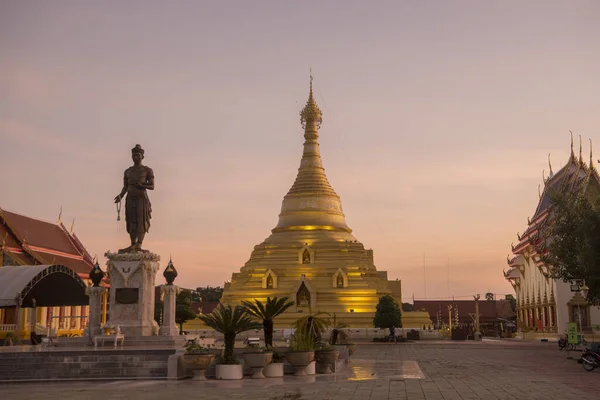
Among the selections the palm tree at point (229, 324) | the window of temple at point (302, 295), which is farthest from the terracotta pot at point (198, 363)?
the window of temple at point (302, 295)

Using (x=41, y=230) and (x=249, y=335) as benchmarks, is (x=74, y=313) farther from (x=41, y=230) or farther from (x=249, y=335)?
(x=249, y=335)

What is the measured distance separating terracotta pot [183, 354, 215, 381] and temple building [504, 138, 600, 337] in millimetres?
28773

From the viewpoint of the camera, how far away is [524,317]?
208 feet

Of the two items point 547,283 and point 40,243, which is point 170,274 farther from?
point 547,283

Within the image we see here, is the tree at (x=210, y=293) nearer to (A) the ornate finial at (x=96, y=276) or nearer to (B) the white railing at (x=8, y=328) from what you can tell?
Answer: (B) the white railing at (x=8, y=328)

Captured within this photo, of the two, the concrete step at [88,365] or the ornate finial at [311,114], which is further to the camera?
the ornate finial at [311,114]

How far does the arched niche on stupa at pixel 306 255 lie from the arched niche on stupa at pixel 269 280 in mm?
2709

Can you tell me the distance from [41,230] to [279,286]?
2027 cm

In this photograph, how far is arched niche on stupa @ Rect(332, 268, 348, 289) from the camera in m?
60.7

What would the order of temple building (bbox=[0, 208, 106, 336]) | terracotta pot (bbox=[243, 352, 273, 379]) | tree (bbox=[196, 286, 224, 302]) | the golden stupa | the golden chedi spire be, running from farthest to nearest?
tree (bbox=[196, 286, 224, 302]), the golden chedi spire, the golden stupa, temple building (bbox=[0, 208, 106, 336]), terracotta pot (bbox=[243, 352, 273, 379])

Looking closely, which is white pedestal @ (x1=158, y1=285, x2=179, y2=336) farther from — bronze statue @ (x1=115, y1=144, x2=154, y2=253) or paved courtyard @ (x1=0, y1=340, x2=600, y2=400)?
paved courtyard @ (x1=0, y1=340, x2=600, y2=400)

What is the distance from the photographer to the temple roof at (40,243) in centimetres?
4650

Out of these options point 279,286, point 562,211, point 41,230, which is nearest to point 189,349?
point 562,211

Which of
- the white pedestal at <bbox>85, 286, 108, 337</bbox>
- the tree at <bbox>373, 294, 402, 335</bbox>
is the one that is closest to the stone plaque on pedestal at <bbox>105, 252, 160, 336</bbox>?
the white pedestal at <bbox>85, 286, 108, 337</bbox>
